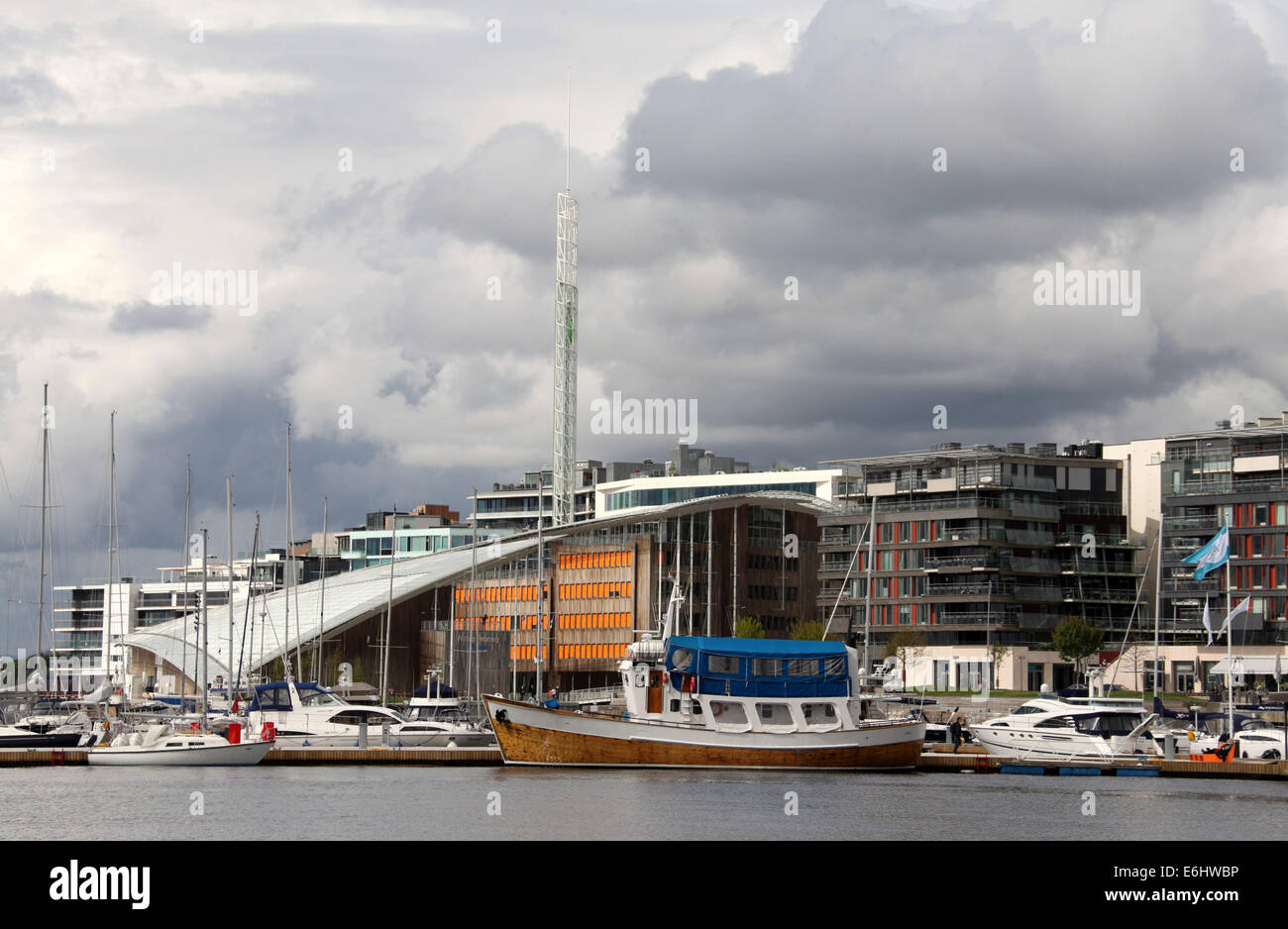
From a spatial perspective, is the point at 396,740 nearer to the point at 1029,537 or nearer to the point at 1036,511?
the point at 1029,537

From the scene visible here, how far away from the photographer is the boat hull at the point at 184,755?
79.6 meters

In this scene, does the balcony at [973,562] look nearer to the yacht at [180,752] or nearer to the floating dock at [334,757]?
the floating dock at [334,757]

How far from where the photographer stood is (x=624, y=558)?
169 m

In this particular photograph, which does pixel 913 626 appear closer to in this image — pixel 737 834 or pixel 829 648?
pixel 829 648

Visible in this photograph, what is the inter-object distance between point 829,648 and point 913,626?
291 feet

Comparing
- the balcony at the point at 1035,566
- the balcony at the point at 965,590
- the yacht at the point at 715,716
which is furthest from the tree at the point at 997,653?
the yacht at the point at 715,716

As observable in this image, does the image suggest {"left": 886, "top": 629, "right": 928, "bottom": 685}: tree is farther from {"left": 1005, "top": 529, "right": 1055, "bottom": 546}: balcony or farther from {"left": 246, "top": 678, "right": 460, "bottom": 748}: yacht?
{"left": 246, "top": 678, "right": 460, "bottom": 748}: yacht

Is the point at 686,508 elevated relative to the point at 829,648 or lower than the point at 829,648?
elevated

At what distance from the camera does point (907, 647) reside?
160 metres

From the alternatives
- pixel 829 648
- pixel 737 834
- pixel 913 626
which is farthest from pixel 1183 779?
pixel 913 626

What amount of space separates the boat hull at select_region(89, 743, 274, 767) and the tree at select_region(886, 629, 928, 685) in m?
85.5

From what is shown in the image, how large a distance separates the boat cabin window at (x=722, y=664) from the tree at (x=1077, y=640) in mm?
79945

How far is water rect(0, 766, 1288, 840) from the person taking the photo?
5262cm

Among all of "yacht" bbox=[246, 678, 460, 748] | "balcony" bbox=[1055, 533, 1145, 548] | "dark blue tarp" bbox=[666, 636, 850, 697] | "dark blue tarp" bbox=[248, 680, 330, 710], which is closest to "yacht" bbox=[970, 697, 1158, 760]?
"dark blue tarp" bbox=[666, 636, 850, 697]
